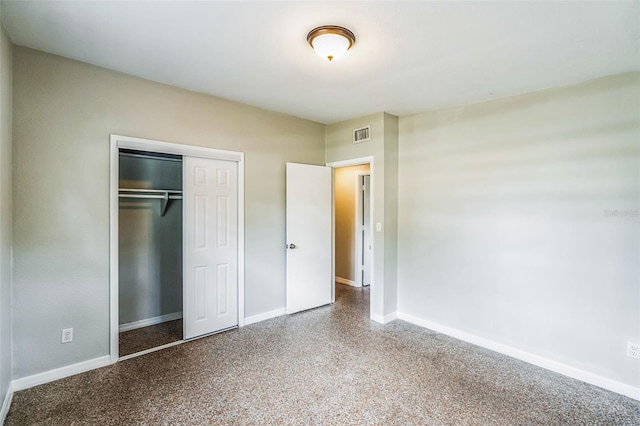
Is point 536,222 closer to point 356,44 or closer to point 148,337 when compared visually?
point 356,44

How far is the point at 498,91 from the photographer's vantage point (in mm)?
2973

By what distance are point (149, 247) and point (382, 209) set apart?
9.37ft

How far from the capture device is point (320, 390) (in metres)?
2.38

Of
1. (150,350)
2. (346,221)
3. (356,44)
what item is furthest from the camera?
(346,221)

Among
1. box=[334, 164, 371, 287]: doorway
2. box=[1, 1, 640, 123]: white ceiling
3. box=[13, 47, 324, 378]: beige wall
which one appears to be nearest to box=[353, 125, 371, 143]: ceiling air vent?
box=[1, 1, 640, 123]: white ceiling

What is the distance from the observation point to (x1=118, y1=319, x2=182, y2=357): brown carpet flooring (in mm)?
3060

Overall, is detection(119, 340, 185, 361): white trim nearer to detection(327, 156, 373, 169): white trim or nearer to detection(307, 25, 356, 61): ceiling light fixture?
detection(327, 156, 373, 169): white trim

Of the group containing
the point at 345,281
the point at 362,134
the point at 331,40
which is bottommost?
the point at 345,281

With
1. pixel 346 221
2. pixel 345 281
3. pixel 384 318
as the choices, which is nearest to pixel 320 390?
pixel 384 318

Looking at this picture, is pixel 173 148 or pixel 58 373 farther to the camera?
pixel 173 148

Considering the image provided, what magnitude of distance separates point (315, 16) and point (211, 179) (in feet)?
6.78

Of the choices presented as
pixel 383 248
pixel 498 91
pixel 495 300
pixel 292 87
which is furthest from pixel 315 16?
pixel 495 300

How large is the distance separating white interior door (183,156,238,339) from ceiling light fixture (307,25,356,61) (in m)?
1.81

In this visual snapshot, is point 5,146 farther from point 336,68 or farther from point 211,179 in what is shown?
point 336,68
